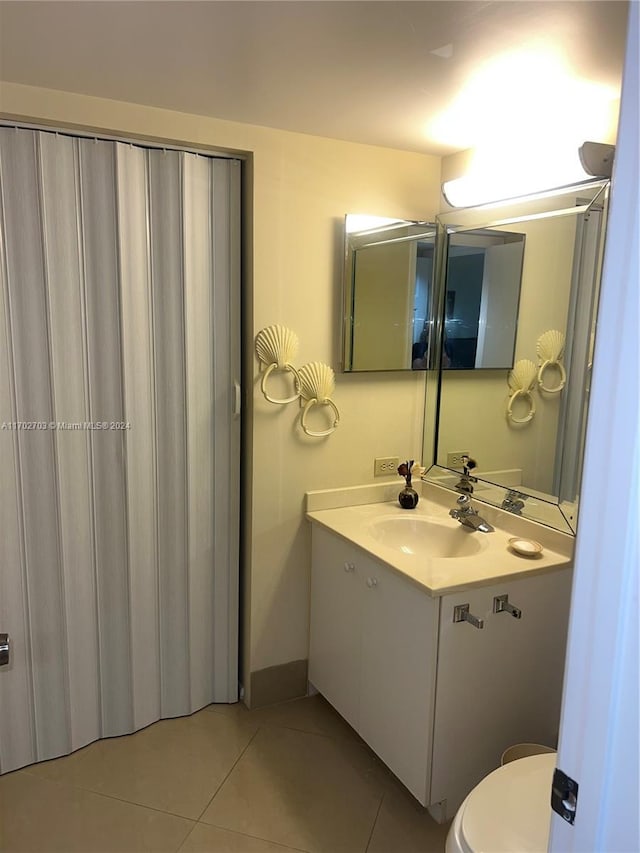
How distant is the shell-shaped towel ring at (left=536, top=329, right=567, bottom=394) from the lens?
7.02ft

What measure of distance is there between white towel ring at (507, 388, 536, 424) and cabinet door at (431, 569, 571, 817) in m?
0.55

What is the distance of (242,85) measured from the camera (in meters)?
1.87

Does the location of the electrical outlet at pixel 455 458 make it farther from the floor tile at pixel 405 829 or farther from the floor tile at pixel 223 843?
the floor tile at pixel 223 843

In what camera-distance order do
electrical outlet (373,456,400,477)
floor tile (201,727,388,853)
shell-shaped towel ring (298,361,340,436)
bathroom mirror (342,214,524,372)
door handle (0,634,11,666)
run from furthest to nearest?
electrical outlet (373,456,400,477)
shell-shaped towel ring (298,361,340,436)
bathroom mirror (342,214,524,372)
floor tile (201,727,388,853)
door handle (0,634,11,666)

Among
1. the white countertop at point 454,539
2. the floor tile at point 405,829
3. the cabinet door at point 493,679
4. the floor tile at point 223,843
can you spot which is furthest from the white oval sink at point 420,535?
the floor tile at point 223,843

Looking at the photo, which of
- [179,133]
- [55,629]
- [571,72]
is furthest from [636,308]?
[55,629]

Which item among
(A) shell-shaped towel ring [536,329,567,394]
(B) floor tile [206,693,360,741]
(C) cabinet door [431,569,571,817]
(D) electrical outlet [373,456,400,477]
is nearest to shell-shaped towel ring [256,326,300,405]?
(D) electrical outlet [373,456,400,477]

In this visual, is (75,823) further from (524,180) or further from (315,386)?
(524,180)

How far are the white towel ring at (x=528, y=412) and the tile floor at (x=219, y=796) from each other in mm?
1352

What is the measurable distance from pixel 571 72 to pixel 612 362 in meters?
1.36

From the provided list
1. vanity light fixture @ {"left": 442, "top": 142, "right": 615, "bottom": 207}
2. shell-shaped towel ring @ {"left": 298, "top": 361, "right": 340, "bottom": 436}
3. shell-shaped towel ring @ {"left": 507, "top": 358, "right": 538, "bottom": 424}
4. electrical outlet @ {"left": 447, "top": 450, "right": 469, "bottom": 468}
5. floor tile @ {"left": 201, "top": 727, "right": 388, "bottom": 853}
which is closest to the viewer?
vanity light fixture @ {"left": 442, "top": 142, "right": 615, "bottom": 207}

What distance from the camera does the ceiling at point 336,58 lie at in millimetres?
1387

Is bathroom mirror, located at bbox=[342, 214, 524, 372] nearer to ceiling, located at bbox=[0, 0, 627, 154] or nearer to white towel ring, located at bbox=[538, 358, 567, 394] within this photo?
white towel ring, located at bbox=[538, 358, 567, 394]

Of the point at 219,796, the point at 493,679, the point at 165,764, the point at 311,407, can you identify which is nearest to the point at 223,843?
the point at 219,796
